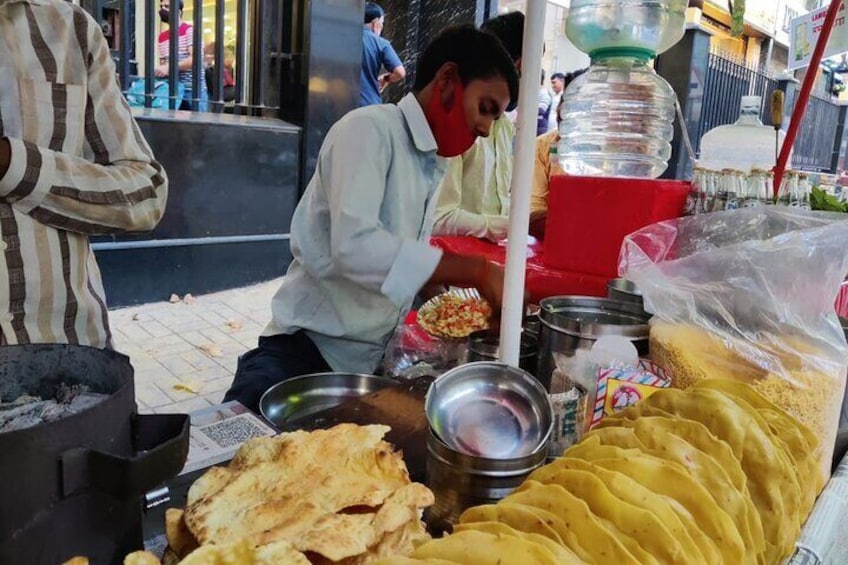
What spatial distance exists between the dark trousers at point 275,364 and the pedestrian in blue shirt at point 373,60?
15.4 feet

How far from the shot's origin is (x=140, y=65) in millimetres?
7016

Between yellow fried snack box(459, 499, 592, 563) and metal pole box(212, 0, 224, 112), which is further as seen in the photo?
metal pole box(212, 0, 224, 112)

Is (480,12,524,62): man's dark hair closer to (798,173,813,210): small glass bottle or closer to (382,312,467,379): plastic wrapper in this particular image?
(798,173,813,210): small glass bottle

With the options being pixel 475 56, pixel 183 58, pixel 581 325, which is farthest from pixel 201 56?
pixel 581 325

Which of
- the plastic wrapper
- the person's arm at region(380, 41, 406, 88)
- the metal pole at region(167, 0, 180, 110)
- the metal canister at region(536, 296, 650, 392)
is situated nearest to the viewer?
the metal canister at region(536, 296, 650, 392)

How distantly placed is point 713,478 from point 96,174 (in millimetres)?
1462

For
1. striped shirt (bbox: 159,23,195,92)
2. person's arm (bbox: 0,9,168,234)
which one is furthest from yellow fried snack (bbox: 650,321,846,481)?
striped shirt (bbox: 159,23,195,92)

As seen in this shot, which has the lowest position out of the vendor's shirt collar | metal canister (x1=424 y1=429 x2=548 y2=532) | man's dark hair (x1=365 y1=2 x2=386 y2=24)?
metal canister (x1=424 y1=429 x2=548 y2=532)

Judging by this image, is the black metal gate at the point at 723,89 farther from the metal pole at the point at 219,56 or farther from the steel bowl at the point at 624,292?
the steel bowl at the point at 624,292

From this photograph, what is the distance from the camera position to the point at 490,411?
955mm

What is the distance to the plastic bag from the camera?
3.43 ft

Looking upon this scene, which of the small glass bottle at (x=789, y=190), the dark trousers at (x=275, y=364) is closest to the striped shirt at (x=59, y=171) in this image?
the dark trousers at (x=275, y=364)

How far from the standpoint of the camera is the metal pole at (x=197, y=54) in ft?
17.5

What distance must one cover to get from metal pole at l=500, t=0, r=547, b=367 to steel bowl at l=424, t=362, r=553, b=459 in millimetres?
163
